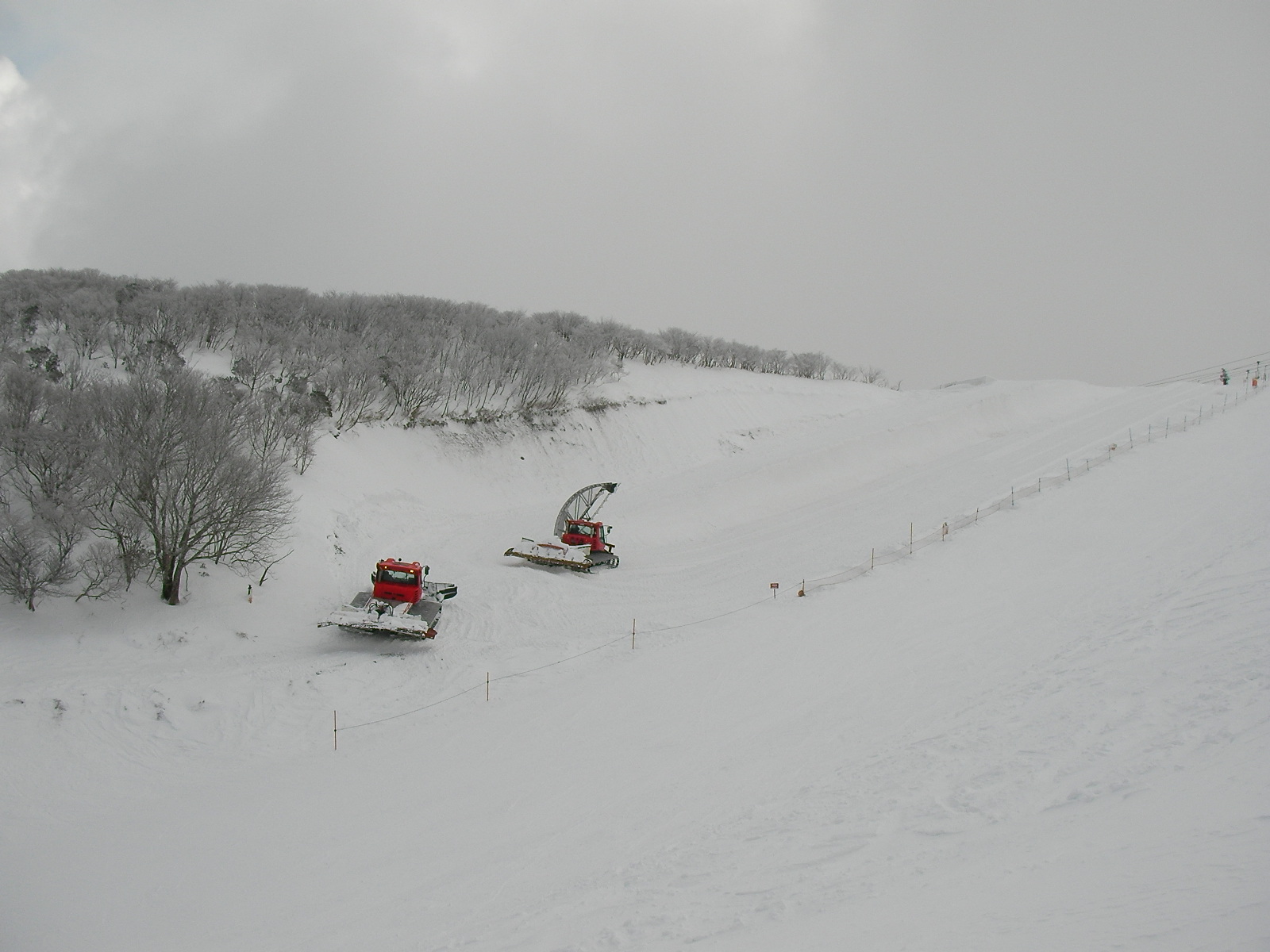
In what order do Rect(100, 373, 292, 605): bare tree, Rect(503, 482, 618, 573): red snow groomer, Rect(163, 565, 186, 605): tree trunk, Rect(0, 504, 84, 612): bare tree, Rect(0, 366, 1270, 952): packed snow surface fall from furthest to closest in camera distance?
Rect(503, 482, 618, 573): red snow groomer
Rect(163, 565, 186, 605): tree trunk
Rect(100, 373, 292, 605): bare tree
Rect(0, 504, 84, 612): bare tree
Rect(0, 366, 1270, 952): packed snow surface

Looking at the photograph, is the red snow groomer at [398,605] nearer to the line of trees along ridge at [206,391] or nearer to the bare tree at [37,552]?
the line of trees along ridge at [206,391]

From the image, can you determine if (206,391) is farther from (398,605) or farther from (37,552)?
(398,605)

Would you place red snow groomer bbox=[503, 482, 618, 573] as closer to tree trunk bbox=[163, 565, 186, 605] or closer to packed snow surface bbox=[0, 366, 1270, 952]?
packed snow surface bbox=[0, 366, 1270, 952]

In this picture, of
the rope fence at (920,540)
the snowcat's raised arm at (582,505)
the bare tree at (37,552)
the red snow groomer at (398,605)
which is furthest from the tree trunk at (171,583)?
the snowcat's raised arm at (582,505)

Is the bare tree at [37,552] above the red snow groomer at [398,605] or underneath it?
above

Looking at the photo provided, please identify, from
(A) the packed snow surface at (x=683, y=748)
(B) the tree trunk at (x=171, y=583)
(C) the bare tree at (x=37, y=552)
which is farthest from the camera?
(B) the tree trunk at (x=171, y=583)

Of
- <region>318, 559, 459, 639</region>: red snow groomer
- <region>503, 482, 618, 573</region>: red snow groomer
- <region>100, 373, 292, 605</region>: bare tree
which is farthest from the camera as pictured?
→ <region>503, 482, 618, 573</region>: red snow groomer

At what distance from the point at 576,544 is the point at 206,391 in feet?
40.7

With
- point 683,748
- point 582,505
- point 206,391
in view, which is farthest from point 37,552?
point 582,505

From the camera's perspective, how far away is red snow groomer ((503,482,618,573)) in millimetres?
23828

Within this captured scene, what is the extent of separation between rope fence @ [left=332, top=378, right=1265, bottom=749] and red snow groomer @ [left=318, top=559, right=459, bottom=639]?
2.51 metres

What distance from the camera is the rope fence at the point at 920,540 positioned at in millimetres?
15078

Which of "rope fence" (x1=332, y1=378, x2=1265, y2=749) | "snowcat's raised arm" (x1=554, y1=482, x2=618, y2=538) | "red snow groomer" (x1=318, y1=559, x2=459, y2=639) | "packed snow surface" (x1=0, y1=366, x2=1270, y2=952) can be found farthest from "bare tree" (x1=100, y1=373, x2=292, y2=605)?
"snowcat's raised arm" (x1=554, y1=482, x2=618, y2=538)

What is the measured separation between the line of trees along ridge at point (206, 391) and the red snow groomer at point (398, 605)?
10.7ft
